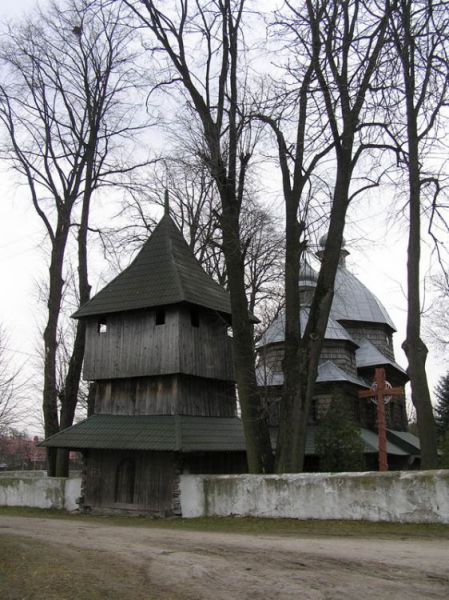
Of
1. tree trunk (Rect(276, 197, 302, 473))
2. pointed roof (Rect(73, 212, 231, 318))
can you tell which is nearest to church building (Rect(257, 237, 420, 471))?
pointed roof (Rect(73, 212, 231, 318))

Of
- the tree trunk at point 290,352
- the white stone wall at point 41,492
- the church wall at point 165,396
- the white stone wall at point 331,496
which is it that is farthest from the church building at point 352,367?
the white stone wall at point 41,492

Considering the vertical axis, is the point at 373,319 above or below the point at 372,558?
above

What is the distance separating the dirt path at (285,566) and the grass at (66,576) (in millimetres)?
255

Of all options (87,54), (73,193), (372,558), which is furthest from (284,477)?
(87,54)

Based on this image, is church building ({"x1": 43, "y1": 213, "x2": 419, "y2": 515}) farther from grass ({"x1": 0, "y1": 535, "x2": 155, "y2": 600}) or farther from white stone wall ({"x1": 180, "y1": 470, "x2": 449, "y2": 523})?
grass ({"x1": 0, "y1": 535, "x2": 155, "y2": 600})

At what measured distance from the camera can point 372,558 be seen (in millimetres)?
7574

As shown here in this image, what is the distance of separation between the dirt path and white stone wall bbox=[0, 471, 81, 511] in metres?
8.73

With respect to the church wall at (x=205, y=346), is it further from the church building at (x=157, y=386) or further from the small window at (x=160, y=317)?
the small window at (x=160, y=317)

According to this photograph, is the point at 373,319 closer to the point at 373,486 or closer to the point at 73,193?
the point at 73,193

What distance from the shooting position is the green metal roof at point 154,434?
16672 mm

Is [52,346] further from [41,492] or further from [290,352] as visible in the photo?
[290,352]

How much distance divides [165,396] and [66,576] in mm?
12106

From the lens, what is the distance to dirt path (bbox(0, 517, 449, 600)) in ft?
19.5

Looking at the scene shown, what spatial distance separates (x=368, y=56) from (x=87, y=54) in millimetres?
16601
